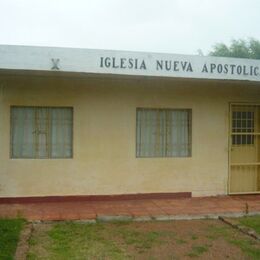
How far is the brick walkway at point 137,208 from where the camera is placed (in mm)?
8164

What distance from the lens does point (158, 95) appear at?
978 cm

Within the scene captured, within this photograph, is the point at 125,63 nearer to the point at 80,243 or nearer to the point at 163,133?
the point at 163,133

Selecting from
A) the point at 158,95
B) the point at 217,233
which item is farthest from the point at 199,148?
the point at 217,233

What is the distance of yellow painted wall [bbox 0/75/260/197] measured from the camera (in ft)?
30.0

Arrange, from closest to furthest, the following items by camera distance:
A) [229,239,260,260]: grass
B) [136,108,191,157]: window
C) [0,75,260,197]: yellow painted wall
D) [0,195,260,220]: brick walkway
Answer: [229,239,260,260]: grass
[0,195,260,220]: brick walkway
[0,75,260,197]: yellow painted wall
[136,108,191,157]: window

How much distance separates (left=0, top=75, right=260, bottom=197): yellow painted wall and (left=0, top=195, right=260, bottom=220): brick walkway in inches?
14.4

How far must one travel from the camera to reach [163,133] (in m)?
9.98

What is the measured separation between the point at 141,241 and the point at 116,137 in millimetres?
3118

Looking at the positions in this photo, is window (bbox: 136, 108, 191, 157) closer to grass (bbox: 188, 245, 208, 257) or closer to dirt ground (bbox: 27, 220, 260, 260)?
dirt ground (bbox: 27, 220, 260, 260)

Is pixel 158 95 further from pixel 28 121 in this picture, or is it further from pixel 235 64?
pixel 28 121

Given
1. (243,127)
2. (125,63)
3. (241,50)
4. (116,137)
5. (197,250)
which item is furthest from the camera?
(241,50)

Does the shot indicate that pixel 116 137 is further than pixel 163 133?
No

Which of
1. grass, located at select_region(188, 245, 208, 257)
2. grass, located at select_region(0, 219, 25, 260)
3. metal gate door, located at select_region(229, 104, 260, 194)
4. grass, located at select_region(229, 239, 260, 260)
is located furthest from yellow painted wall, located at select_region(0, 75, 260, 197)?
grass, located at select_region(188, 245, 208, 257)

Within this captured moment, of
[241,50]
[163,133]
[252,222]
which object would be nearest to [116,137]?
[163,133]
